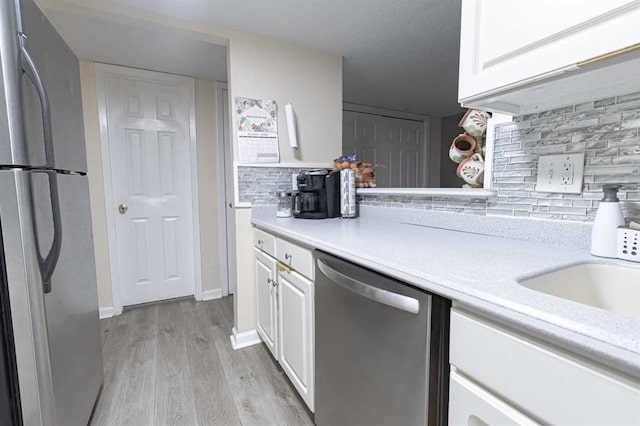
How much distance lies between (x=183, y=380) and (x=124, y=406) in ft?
0.93

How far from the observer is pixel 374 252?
901 mm

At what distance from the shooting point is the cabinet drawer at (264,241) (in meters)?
1.65

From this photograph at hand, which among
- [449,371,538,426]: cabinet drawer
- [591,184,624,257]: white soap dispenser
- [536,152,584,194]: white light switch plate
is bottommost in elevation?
[449,371,538,426]: cabinet drawer

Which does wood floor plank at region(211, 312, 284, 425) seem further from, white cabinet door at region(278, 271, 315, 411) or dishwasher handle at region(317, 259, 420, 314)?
dishwasher handle at region(317, 259, 420, 314)

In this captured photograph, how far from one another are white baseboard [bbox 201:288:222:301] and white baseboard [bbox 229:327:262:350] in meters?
0.94

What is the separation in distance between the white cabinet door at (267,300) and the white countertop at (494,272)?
410 mm

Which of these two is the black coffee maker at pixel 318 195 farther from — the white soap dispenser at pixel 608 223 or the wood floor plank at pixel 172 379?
the white soap dispenser at pixel 608 223

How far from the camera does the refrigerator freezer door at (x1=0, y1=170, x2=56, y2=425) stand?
820 millimetres

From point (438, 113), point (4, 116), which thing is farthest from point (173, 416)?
point (438, 113)

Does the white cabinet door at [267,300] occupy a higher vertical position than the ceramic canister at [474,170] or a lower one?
lower

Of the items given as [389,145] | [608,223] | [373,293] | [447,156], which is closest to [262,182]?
[373,293]

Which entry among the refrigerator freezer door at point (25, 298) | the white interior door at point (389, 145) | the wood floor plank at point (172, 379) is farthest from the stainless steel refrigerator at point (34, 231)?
the white interior door at point (389, 145)

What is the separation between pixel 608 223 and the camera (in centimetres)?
81

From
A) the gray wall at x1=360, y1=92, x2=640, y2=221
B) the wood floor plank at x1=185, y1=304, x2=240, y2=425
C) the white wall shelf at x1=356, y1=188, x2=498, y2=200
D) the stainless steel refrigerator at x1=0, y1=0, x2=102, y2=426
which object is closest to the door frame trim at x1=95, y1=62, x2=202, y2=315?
the wood floor plank at x1=185, y1=304, x2=240, y2=425
